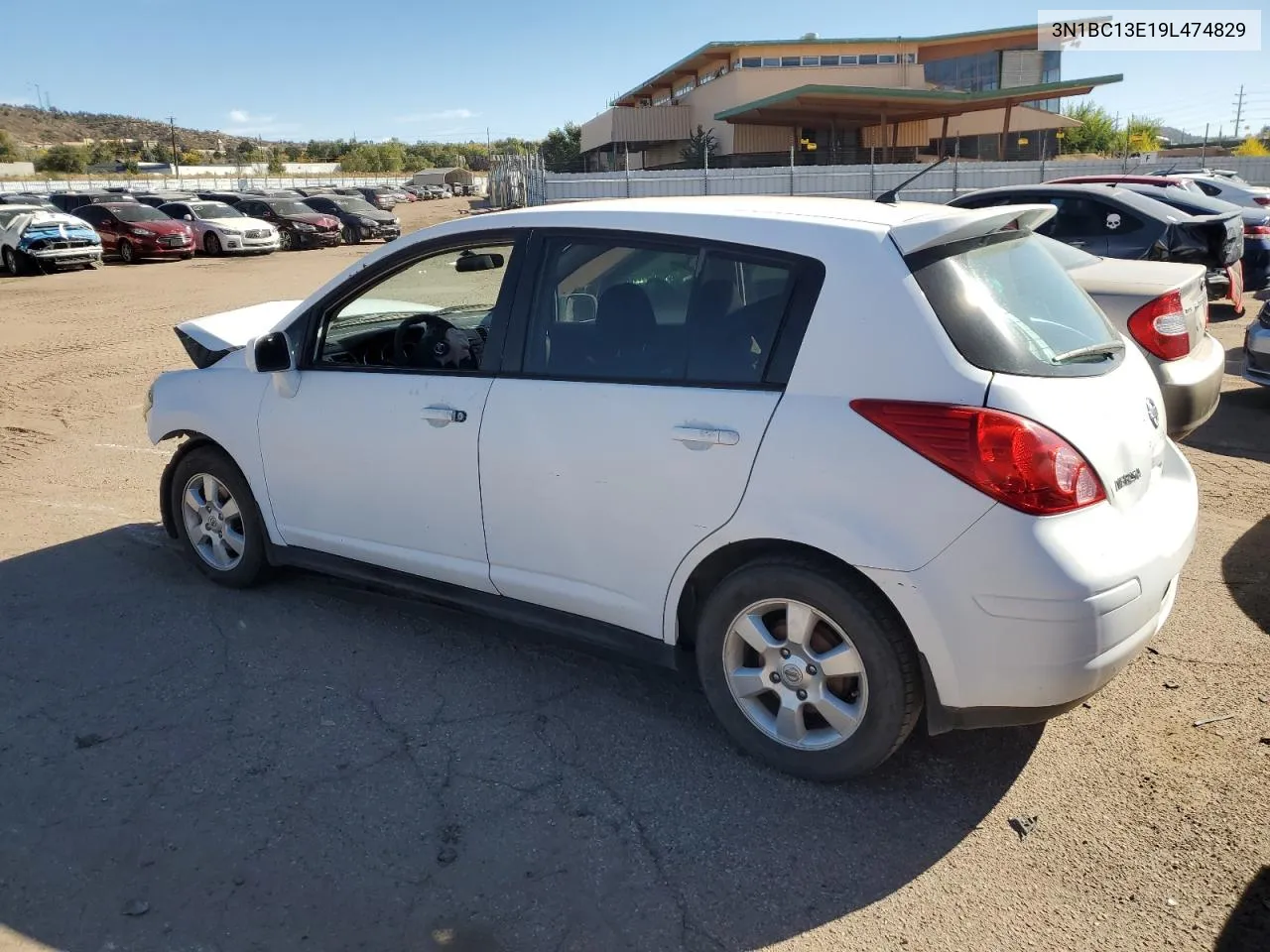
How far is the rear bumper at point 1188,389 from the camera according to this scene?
18.4 ft

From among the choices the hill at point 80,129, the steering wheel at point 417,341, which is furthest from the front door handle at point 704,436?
the hill at point 80,129

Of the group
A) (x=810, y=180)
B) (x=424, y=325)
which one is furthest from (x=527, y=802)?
(x=810, y=180)

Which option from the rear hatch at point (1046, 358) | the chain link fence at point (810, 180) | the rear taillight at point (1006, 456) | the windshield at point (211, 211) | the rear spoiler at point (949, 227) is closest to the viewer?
the rear taillight at point (1006, 456)

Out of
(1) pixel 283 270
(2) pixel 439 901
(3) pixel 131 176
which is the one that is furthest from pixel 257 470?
(3) pixel 131 176

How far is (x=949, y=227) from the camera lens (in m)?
3.17

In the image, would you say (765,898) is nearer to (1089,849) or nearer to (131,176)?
(1089,849)

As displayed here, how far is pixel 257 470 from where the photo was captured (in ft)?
15.3

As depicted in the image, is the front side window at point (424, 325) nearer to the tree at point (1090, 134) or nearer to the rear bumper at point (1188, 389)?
the rear bumper at point (1188, 389)

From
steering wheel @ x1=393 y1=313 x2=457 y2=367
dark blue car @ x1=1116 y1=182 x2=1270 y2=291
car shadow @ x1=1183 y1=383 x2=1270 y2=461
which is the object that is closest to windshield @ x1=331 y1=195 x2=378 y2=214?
dark blue car @ x1=1116 y1=182 x2=1270 y2=291

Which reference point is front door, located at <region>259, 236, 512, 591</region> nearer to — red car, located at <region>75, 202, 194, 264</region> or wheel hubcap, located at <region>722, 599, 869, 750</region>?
wheel hubcap, located at <region>722, 599, 869, 750</region>

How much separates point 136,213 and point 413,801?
2938cm

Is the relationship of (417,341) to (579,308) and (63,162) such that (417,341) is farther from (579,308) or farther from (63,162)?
(63,162)

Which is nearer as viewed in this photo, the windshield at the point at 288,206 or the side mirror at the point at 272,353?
the side mirror at the point at 272,353

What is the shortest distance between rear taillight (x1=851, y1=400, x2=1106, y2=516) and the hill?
149 meters
